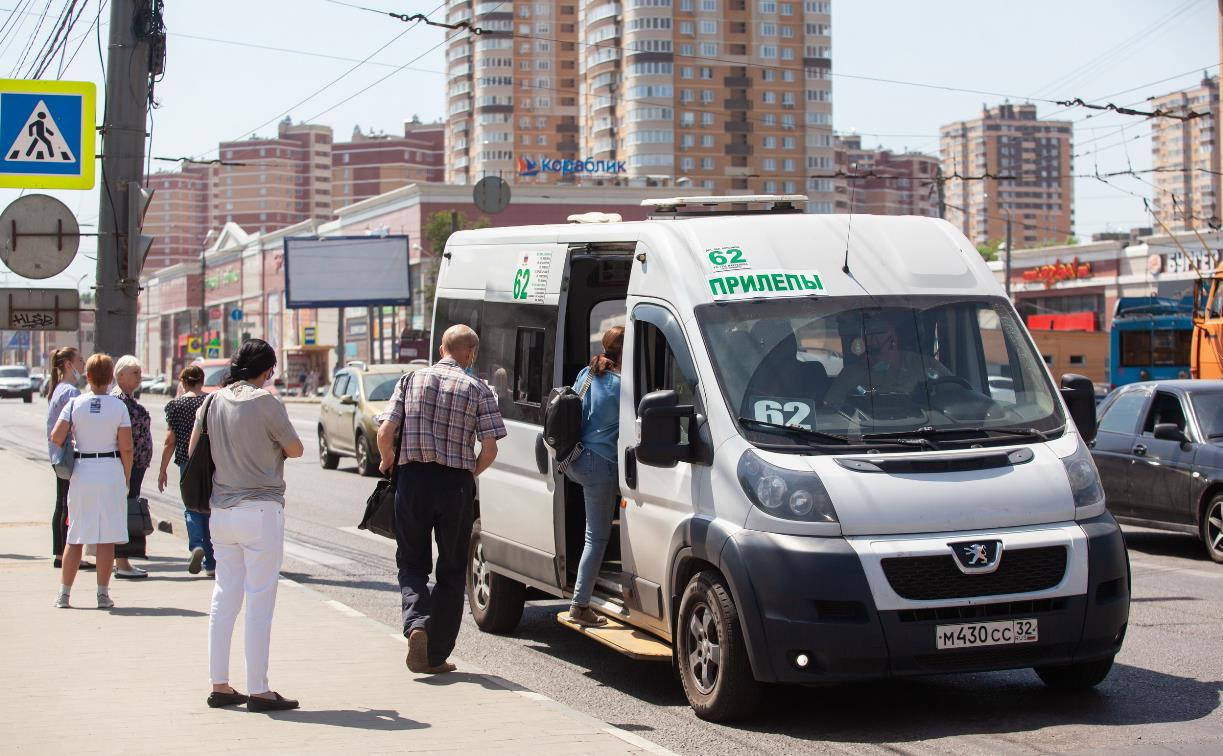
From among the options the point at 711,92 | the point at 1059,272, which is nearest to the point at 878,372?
the point at 1059,272

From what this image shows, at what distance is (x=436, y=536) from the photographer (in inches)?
307

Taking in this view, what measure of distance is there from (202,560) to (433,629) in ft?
16.7

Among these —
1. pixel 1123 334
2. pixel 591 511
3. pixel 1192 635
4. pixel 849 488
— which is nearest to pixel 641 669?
pixel 591 511

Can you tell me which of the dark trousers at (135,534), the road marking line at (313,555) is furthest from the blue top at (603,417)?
the road marking line at (313,555)

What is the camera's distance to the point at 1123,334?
131 feet

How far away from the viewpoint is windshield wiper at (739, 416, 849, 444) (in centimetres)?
703

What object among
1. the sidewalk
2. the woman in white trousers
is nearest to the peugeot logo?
the sidewalk

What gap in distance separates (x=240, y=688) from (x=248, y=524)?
41.4 inches

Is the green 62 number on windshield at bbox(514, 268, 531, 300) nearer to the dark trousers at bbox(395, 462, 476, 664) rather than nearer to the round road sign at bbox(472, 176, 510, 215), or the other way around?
the dark trousers at bbox(395, 462, 476, 664)

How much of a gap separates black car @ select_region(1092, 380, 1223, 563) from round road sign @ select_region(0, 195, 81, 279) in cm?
961

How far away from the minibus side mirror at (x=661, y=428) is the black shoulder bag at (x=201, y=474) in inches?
80.1

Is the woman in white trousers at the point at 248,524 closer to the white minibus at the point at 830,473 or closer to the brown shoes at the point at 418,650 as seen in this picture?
the brown shoes at the point at 418,650

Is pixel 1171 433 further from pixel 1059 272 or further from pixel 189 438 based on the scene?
pixel 1059 272

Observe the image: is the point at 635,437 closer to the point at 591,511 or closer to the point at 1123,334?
the point at 591,511
